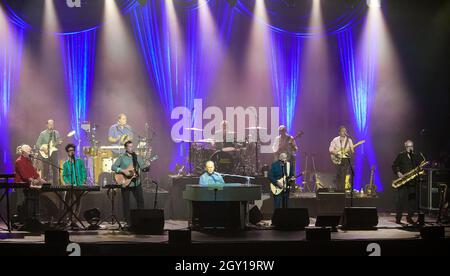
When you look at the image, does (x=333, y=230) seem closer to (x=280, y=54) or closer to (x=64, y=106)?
(x=280, y=54)

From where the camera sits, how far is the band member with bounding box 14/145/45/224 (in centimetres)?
1552

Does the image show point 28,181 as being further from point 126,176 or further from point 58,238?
point 58,238

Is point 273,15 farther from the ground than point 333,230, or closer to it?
farther from the ground

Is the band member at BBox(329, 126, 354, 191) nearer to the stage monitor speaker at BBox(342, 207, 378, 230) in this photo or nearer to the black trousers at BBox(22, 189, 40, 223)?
the stage monitor speaker at BBox(342, 207, 378, 230)

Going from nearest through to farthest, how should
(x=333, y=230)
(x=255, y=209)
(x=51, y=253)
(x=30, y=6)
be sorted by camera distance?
(x=51, y=253), (x=333, y=230), (x=255, y=209), (x=30, y=6)

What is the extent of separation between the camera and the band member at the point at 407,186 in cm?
1653

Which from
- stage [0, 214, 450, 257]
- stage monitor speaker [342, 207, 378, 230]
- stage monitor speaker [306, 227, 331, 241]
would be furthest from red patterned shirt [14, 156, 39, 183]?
stage monitor speaker [342, 207, 378, 230]

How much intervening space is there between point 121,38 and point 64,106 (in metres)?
2.76

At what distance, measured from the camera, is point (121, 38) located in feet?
68.6

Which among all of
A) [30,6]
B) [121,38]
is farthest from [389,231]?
[30,6]

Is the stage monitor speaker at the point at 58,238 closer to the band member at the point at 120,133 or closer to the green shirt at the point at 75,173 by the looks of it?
the green shirt at the point at 75,173

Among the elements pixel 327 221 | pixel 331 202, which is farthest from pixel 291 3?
pixel 327 221

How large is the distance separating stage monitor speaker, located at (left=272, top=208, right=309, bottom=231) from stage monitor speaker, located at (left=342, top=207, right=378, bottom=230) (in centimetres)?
91

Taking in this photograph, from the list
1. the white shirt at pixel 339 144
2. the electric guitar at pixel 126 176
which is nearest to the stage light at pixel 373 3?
the white shirt at pixel 339 144
